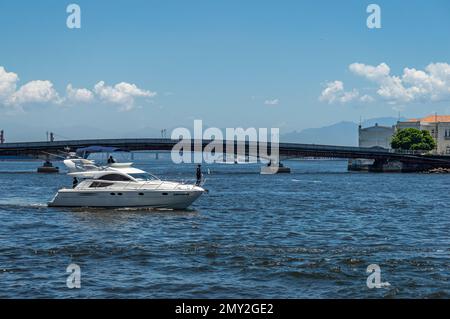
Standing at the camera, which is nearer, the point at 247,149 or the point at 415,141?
the point at 247,149

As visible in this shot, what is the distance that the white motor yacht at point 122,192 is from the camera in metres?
Answer: 46.6

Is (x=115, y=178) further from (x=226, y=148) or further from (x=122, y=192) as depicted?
(x=226, y=148)

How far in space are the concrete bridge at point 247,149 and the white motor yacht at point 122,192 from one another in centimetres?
9995

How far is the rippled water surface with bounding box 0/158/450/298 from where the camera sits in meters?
22.3

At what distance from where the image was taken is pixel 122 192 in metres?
46.5

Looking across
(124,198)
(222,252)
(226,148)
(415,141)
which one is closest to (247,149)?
(226,148)

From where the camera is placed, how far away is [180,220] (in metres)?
42.2

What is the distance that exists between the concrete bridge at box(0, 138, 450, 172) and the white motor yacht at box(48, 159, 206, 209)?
100.0 m

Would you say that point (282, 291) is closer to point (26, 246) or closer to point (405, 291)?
point (405, 291)

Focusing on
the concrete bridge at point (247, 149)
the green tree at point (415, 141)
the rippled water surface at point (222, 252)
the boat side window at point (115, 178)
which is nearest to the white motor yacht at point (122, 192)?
the boat side window at point (115, 178)

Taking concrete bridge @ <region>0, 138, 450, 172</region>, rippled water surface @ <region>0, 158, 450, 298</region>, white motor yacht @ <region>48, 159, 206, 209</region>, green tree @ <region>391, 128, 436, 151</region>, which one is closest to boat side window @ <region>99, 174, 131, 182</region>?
white motor yacht @ <region>48, 159, 206, 209</region>

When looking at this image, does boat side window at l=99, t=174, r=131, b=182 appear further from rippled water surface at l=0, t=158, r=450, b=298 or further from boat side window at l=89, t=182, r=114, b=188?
rippled water surface at l=0, t=158, r=450, b=298

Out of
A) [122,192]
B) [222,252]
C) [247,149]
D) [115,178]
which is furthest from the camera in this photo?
[247,149]

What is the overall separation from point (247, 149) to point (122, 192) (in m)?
110
